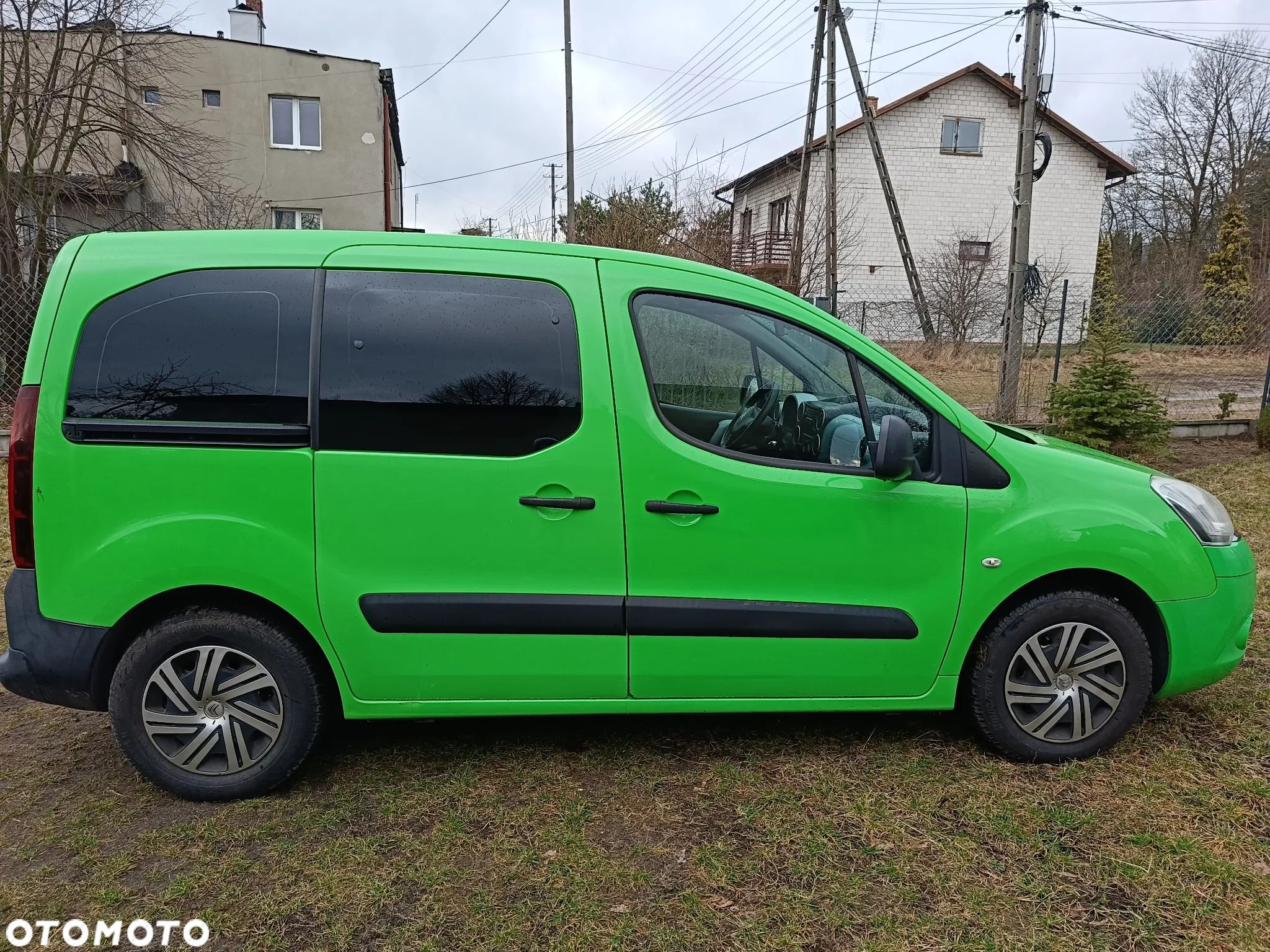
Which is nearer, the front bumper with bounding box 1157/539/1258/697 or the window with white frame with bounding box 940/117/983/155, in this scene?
the front bumper with bounding box 1157/539/1258/697

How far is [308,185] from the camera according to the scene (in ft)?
76.8

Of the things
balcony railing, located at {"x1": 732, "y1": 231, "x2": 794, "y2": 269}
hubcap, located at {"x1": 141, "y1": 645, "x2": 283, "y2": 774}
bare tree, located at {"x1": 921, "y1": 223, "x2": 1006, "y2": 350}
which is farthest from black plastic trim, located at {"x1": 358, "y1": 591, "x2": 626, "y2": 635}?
balcony railing, located at {"x1": 732, "y1": 231, "x2": 794, "y2": 269}

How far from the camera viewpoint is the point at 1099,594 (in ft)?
10.0

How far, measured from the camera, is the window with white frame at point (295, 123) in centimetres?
2317

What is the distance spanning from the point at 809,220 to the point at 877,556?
15.4 m

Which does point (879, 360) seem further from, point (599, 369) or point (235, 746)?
point (235, 746)

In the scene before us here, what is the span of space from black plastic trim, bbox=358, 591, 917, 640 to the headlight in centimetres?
113

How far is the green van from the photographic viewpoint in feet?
8.86

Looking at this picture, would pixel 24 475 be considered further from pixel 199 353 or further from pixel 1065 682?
pixel 1065 682

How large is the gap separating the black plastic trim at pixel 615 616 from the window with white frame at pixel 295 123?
2406 cm

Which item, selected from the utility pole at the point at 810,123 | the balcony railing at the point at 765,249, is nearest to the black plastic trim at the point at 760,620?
the utility pole at the point at 810,123

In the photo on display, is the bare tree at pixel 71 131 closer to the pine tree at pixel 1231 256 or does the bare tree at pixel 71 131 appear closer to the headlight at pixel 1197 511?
the headlight at pixel 1197 511

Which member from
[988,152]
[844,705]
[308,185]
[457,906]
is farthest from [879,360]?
[988,152]

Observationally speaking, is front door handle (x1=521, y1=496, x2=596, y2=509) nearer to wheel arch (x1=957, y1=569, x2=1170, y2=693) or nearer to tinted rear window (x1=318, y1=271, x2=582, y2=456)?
tinted rear window (x1=318, y1=271, x2=582, y2=456)
